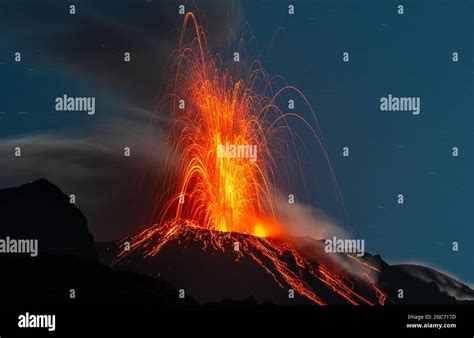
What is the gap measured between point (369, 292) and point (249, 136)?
8.31m

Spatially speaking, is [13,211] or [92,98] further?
[13,211]

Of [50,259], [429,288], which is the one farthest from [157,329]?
[429,288]

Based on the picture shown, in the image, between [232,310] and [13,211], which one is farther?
[13,211]

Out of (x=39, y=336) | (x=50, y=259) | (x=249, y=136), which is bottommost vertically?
(x=39, y=336)

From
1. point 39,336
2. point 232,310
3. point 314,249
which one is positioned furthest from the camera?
point 314,249

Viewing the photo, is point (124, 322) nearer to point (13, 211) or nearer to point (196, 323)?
point (196, 323)

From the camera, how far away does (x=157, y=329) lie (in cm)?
2522

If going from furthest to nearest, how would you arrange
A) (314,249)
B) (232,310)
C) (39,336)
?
1. (314,249)
2. (232,310)
3. (39,336)

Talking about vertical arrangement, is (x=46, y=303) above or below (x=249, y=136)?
below

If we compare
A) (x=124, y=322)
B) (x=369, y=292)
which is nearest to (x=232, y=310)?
(x=124, y=322)

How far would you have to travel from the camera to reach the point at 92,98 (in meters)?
27.2

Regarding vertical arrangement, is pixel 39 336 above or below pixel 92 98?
below

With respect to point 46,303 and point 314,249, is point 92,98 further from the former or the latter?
point 314,249

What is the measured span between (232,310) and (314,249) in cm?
510
